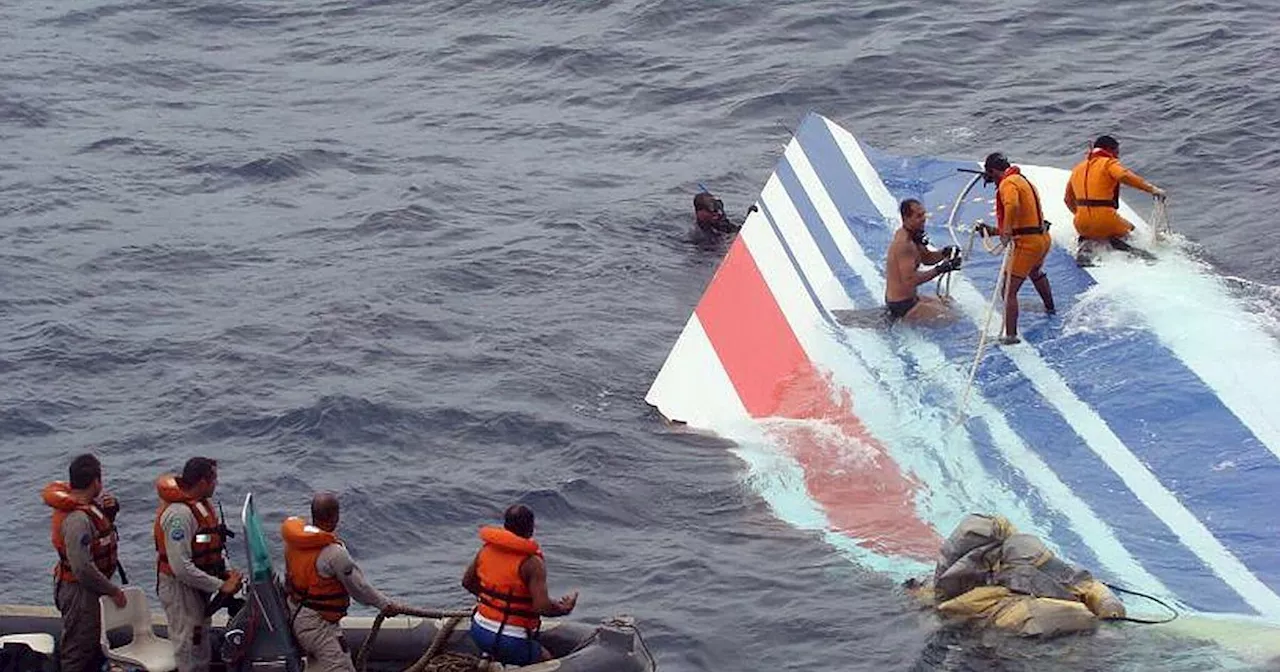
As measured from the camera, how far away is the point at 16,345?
62.7 feet

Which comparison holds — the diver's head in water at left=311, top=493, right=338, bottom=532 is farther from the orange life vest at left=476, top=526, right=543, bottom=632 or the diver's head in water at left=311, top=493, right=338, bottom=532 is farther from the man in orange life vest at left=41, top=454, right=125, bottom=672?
the man in orange life vest at left=41, top=454, right=125, bottom=672

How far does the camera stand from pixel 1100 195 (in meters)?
17.9

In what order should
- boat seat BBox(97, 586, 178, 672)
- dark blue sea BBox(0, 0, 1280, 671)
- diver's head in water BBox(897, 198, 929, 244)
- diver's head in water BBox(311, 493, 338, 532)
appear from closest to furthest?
diver's head in water BBox(311, 493, 338, 532)
boat seat BBox(97, 586, 178, 672)
dark blue sea BBox(0, 0, 1280, 671)
diver's head in water BBox(897, 198, 929, 244)

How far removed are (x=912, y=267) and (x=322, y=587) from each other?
25.2 ft

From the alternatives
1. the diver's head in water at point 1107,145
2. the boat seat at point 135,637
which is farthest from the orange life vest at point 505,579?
the diver's head in water at point 1107,145

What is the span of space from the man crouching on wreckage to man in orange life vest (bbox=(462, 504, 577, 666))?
287 centimetres

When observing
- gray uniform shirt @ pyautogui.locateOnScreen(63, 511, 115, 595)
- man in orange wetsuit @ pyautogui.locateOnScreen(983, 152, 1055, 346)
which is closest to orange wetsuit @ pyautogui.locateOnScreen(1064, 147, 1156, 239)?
man in orange wetsuit @ pyautogui.locateOnScreen(983, 152, 1055, 346)

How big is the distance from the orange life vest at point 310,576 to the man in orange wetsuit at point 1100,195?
9176 mm

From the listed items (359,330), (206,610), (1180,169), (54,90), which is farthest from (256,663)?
(54,90)

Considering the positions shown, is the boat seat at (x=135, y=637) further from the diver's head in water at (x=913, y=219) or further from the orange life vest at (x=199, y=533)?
the diver's head in water at (x=913, y=219)

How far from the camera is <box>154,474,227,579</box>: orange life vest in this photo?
11.0m

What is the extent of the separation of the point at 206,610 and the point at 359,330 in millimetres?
8077

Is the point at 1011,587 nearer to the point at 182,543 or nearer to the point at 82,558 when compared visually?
the point at 182,543

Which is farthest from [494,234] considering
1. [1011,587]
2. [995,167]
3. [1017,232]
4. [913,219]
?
[1011,587]
